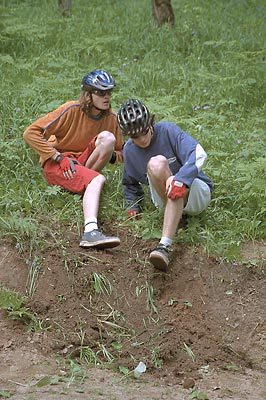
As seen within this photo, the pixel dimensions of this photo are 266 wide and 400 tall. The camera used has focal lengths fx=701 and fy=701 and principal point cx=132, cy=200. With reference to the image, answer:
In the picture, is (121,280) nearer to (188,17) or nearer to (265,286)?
(265,286)

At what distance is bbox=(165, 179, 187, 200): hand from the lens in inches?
213

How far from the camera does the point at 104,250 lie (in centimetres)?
570

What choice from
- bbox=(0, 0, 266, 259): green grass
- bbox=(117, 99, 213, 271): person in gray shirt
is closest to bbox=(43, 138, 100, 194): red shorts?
bbox=(0, 0, 266, 259): green grass

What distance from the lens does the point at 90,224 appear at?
5738 millimetres

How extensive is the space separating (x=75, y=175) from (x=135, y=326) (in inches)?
65.8

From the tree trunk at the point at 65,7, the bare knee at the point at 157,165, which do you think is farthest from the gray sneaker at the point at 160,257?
the tree trunk at the point at 65,7

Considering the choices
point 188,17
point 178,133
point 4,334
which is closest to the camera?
point 4,334

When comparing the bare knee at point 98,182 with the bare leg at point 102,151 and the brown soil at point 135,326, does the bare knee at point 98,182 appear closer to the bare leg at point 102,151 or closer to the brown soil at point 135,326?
the bare leg at point 102,151

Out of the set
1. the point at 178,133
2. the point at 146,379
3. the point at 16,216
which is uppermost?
the point at 178,133

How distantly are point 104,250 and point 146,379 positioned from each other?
137cm

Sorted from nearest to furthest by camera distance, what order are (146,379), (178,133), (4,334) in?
1. (146,379)
2. (4,334)
3. (178,133)

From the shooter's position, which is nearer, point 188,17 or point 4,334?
point 4,334

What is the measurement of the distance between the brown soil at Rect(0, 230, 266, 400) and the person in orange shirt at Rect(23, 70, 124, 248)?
0.65m

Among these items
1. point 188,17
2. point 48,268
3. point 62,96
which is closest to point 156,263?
point 48,268
